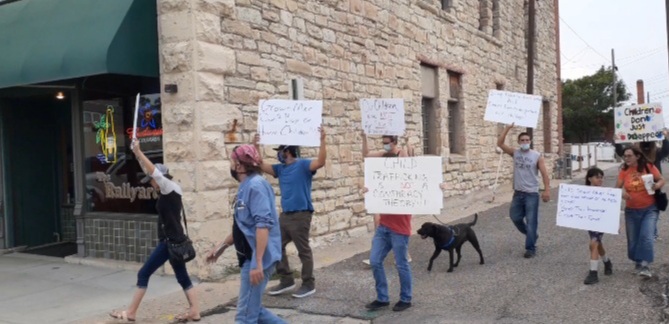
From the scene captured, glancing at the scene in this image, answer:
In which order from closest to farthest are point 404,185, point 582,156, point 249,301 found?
1. point 249,301
2. point 404,185
3. point 582,156

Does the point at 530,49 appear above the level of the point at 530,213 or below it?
above

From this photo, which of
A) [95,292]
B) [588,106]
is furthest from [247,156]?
[588,106]

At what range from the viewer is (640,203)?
684 cm

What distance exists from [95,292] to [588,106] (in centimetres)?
5524

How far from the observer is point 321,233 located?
32.0ft

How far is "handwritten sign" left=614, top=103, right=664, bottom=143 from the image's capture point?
9.15m

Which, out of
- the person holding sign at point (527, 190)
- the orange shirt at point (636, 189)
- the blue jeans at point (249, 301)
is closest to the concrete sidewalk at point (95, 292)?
the blue jeans at point (249, 301)

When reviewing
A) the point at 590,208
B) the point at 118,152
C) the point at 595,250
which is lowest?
the point at 595,250

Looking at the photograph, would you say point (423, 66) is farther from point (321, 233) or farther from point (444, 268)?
point (444, 268)

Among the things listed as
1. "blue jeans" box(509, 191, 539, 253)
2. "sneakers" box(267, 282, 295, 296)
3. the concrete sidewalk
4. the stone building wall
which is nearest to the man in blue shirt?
"sneakers" box(267, 282, 295, 296)

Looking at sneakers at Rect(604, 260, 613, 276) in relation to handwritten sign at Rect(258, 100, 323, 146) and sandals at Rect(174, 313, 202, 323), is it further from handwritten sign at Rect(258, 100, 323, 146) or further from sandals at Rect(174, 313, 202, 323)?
sandals at Rect(174, 313, 202, 323)

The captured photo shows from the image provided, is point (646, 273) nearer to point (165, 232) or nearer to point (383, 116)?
point (383, 116)

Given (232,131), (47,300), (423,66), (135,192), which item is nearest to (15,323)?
(47,300)

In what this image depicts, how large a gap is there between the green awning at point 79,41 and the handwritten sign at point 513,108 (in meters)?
5.21
